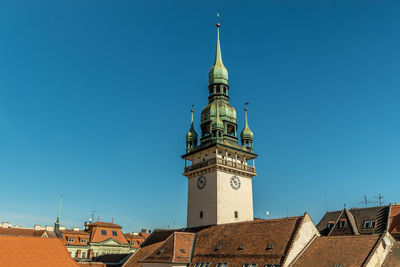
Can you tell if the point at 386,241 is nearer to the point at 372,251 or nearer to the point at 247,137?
the point at 372,251

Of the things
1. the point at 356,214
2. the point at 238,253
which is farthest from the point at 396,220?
the point at 238,253

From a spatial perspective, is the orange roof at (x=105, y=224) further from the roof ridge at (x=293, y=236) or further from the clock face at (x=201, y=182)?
the roof ridge at (x=293, y=236)

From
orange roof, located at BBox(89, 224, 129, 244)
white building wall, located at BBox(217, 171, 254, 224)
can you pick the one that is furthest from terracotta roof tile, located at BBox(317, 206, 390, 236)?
orange roof, located at BBox(89, 224, 129, 244)

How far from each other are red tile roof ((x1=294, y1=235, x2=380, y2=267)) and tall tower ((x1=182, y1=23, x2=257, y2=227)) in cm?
1350

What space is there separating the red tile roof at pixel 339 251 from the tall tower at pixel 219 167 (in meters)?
13.5

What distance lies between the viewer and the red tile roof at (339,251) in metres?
28.2

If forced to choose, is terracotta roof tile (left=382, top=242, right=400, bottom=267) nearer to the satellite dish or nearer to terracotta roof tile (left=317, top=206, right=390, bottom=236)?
the satellite dish

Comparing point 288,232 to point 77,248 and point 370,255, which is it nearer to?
point 370,255

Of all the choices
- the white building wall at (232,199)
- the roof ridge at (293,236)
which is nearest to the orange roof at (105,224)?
the white building wall at (232,199)

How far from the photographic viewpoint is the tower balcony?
44.6 metres

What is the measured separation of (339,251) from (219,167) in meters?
18.1

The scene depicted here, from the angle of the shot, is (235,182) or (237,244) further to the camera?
(235,182)

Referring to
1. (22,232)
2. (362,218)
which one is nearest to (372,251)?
(362,218)

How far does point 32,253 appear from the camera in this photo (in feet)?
110
